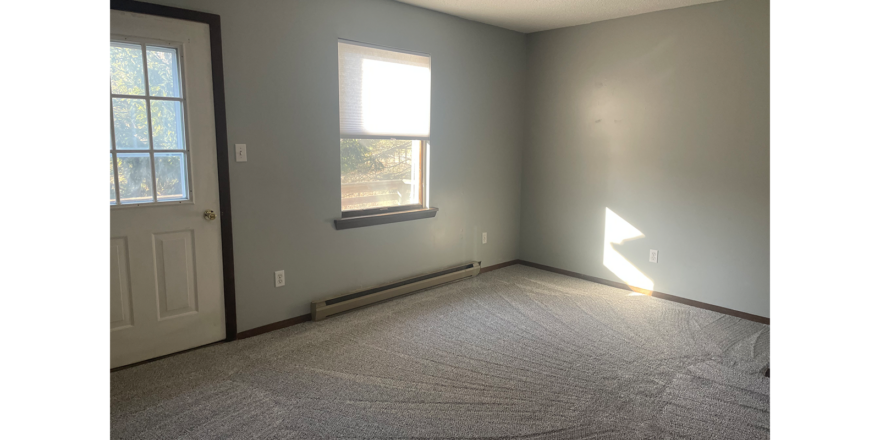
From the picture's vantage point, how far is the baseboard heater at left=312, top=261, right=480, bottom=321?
3.61 m

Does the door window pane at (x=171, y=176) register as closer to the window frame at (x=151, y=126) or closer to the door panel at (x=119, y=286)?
the window frame at (x=151, y=126)

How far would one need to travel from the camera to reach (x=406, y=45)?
395cm

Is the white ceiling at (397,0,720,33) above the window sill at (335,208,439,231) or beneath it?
→ above

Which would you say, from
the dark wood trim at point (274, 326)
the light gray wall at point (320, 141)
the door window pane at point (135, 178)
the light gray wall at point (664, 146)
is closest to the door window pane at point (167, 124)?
the door window pane at point (135, 178)

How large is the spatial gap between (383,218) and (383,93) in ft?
3.06

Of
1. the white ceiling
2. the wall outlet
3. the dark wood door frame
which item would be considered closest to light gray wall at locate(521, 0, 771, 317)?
the white ceiling

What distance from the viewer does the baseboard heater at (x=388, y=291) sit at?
3.61 meters

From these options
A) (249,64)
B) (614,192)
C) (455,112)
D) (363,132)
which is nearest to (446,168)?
(455,112)

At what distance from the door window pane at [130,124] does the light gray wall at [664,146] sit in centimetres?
334

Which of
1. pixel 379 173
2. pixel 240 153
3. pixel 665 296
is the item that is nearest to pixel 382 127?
pixel 379 173

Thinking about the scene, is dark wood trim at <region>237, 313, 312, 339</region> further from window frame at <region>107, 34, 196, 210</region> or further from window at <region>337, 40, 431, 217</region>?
window frame at <region>107, 34, 196, 210</region>

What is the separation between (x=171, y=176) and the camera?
2.90 metres

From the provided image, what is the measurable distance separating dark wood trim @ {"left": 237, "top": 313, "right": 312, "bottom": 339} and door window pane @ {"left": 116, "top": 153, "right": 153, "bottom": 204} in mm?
1001

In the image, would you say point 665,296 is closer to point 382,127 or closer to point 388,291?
point 388,291
